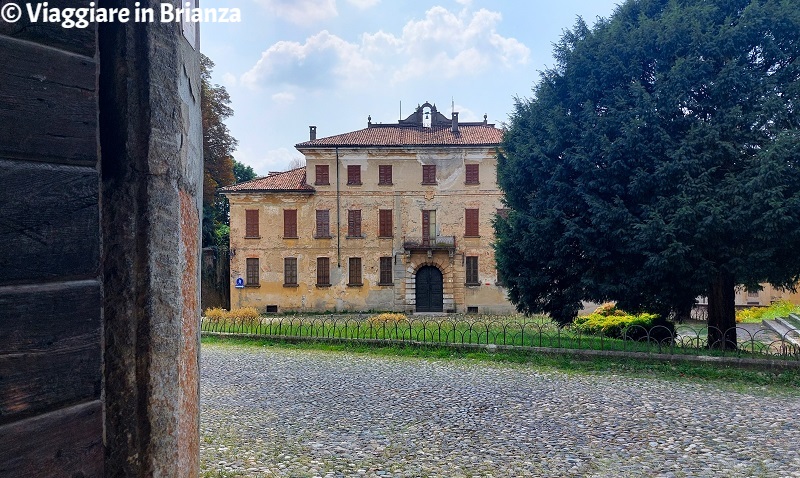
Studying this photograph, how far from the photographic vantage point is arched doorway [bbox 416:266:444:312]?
29.7 m

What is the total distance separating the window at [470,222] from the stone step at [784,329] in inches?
537

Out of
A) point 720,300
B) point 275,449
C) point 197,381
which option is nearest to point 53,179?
point 197,381

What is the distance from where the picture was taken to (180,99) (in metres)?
1.89

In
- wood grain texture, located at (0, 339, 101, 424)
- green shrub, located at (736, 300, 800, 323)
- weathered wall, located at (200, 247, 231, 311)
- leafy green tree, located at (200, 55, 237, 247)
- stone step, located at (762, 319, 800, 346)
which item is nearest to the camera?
wood grain texture, located at (0, 339, 101, 424)

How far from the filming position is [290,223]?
29.6 m

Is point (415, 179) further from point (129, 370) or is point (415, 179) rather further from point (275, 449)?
point (129, 370)

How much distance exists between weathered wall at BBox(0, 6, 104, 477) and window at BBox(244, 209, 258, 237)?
2891cm

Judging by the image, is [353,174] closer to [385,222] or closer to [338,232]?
[385,222]

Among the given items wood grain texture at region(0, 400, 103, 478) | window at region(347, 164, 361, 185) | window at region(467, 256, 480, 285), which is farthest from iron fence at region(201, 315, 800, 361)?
window at region(347, 164, 361, 185)

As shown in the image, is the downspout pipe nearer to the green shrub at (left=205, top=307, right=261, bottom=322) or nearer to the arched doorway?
the arched doorway

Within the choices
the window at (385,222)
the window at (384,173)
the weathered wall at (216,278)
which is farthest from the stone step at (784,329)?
the weathered wall at (216,278)

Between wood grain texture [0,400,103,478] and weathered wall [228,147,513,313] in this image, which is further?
weathered wall [228,147,513,313]

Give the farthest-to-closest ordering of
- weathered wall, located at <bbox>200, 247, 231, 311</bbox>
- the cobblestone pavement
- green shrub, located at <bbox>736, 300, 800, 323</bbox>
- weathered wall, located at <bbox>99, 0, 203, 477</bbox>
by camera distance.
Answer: weathered wall, located at <bbox>200, 247, 231, 311</bbox>
green shrub, located at <bbox>736, 300, 800, 323</bbox>
the cobblestone pavement
weathered wall, located at <bbox>99, 0, 203, 477</bbox>

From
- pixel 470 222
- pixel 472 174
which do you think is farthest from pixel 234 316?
pixel 472 174
